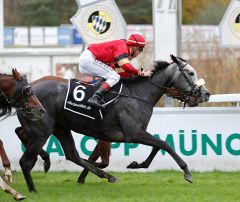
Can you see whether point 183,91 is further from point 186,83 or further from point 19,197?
point 19,197

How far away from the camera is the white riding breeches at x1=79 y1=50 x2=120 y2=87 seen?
12.3 meters

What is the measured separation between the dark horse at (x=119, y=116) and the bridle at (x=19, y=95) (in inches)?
28.5

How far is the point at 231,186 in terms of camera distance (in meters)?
12.6

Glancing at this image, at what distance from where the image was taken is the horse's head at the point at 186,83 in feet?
41.1

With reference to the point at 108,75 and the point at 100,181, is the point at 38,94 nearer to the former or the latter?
the point at 108,75

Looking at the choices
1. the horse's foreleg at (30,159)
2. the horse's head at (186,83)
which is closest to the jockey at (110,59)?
the horse's head at (186,83)

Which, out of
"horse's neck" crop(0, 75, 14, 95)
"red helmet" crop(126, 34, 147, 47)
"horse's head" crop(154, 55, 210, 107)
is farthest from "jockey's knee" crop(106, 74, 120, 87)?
"horse's neck" crop(0, 75, 14, 95)

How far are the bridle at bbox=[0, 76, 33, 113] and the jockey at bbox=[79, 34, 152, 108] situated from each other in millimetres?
1168

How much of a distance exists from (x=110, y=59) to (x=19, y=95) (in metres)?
1.72

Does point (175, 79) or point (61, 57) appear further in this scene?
point (61, 57)

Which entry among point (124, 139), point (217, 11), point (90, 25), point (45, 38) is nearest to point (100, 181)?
point (124, 139)

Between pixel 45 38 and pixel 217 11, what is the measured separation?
33.8 feet

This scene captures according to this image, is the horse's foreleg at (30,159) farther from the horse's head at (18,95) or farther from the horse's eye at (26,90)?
the horse's eye at (26,90)

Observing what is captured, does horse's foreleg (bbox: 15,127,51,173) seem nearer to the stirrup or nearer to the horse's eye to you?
the stirrup
